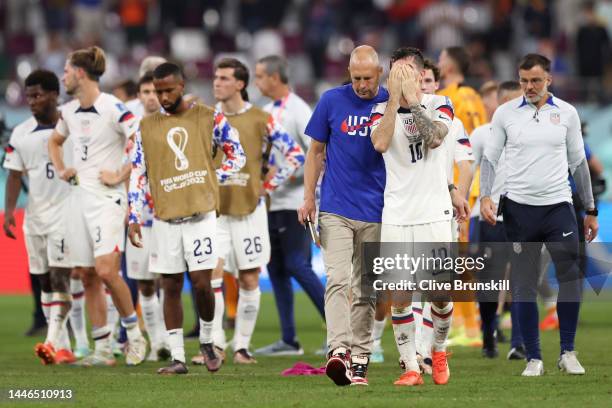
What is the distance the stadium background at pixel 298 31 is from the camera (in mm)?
26469

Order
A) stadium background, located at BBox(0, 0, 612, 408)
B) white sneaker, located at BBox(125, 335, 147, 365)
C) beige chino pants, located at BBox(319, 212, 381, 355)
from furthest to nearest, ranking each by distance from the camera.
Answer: stadium background, located at BBox(0, 0, 612, 408), white sneaker, located at BBox(125, 335, 147, 365), beige chino pants, located at BBox(319, 212, 381, 355)

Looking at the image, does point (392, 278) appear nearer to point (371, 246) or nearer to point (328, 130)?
point (371, 246)

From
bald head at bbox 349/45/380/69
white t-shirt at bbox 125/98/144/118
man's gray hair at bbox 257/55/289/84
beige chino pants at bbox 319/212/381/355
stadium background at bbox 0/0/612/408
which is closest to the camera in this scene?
bald head at bbox 349/45/380/69

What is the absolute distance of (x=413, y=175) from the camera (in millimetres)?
9562

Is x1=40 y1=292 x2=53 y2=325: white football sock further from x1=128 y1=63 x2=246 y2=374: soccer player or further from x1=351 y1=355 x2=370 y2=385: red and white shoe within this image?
x1=351 y1=355 x2=370 y2=385: red and white shoe

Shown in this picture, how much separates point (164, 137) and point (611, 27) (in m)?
19.3

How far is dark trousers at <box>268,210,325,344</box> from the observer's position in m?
13.3

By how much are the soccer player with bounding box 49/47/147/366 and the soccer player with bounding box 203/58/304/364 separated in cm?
90

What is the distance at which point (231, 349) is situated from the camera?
1393 centimetres

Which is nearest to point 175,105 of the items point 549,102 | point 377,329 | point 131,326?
point 131,326

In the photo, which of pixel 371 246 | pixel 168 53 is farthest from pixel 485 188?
pixel 168 53

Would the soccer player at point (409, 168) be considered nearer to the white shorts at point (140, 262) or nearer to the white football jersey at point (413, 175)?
the white football jersey at point (413, 175)

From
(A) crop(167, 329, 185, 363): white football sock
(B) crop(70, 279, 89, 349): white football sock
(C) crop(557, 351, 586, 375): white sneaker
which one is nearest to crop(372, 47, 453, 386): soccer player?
(C) crop(557, 351, 586, 375): white sneaker

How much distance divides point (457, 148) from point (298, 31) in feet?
59.0
